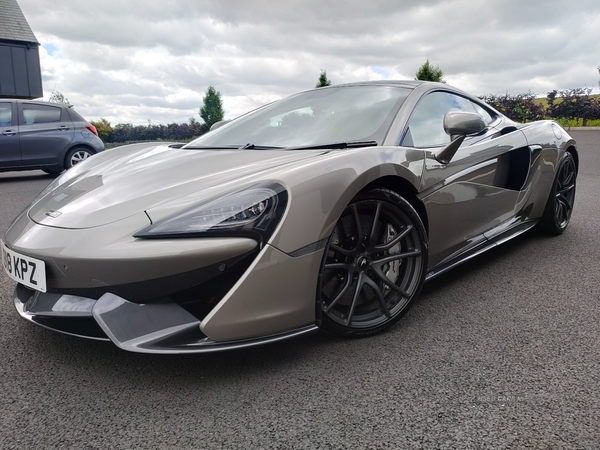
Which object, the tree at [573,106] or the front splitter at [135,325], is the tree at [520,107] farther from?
the front splitter at [135,325]

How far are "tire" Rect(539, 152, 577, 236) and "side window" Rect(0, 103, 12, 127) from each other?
26.2 ft

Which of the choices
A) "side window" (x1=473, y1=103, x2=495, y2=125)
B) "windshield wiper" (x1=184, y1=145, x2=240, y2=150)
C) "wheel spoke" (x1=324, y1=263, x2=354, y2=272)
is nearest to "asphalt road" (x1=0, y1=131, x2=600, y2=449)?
"wheel spoke" (x1=324, y1=263, x2=354, y2=272)

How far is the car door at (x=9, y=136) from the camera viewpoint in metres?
7.88

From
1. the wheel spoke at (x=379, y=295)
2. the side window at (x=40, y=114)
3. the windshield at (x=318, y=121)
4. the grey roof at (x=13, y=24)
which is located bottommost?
the wheel spoke at (x=379, y=295)

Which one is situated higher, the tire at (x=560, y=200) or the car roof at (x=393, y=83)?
the car roof at (x=393, y=83)

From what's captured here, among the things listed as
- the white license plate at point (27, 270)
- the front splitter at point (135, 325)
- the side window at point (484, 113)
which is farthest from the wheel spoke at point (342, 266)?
the side window at point (484, 113)

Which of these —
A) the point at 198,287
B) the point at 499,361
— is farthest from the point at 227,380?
the point at 499,361

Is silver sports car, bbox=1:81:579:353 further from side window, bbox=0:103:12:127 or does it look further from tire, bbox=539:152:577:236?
side window, bbox=0:103:12:127

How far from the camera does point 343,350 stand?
189cm

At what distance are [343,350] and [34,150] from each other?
7894 mm

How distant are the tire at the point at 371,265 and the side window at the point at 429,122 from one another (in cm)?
41

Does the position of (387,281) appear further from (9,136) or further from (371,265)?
(9,136)

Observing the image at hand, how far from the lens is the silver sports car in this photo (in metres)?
1.55

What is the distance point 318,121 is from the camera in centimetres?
245
